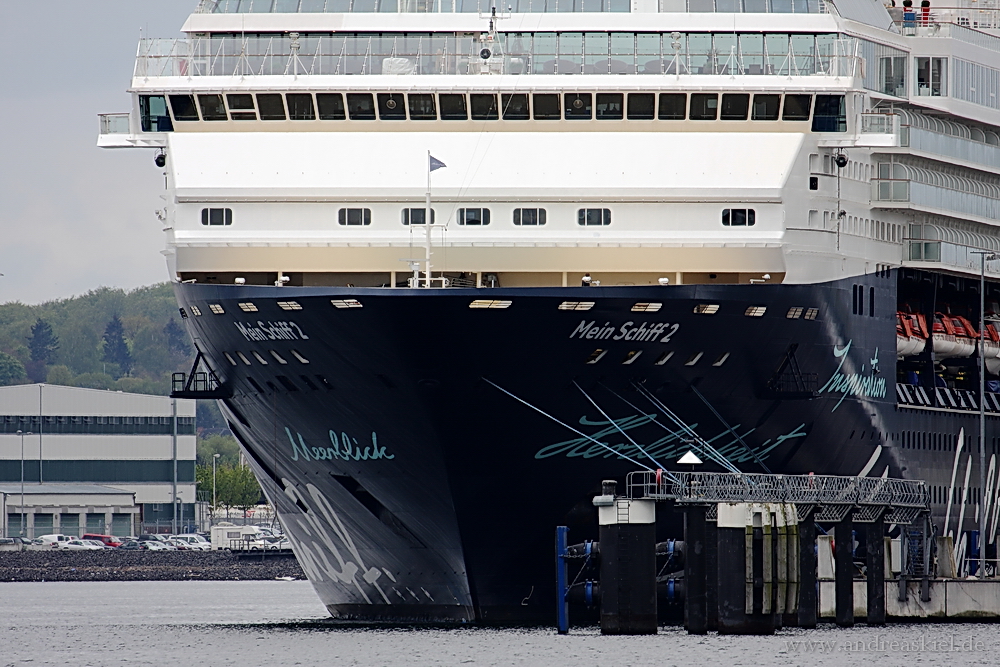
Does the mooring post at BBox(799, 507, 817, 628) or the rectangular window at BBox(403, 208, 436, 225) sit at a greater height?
the rectangular window at BBox(403, 208, 436, 225)

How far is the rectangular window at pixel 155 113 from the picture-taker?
162 ft

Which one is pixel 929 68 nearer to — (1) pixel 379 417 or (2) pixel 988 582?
(2) pixel 988 582

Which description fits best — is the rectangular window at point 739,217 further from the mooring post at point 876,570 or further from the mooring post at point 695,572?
the mooring post at point 876,570

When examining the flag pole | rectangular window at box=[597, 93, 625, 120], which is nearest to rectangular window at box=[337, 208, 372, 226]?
the flag pole

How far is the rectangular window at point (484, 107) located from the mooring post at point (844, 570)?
12.4 metres

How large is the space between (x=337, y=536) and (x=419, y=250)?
25.2 ft

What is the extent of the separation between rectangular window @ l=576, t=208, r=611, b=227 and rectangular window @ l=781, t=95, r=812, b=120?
5317 millimetres

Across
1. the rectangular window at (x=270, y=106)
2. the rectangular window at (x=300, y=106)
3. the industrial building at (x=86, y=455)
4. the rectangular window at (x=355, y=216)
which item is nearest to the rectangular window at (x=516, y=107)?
the rectangular window at (x=355, y=216)

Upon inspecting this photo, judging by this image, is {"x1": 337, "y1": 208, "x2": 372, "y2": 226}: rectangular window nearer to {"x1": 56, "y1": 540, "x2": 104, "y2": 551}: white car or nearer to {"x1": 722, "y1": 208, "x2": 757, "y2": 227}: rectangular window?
{"x1": 722, "y1": 208, "x2": 757, "y2": 227}: rectangular window

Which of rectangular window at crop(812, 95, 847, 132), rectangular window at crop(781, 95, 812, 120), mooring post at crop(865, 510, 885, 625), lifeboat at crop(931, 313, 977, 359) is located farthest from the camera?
lifeboat at crop(931, 313, 977, 359)

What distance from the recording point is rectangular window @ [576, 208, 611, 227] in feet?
152

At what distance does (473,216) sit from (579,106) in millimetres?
3972

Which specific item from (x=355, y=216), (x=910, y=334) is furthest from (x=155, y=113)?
(x=910, y=334)

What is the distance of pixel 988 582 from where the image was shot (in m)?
55.8
